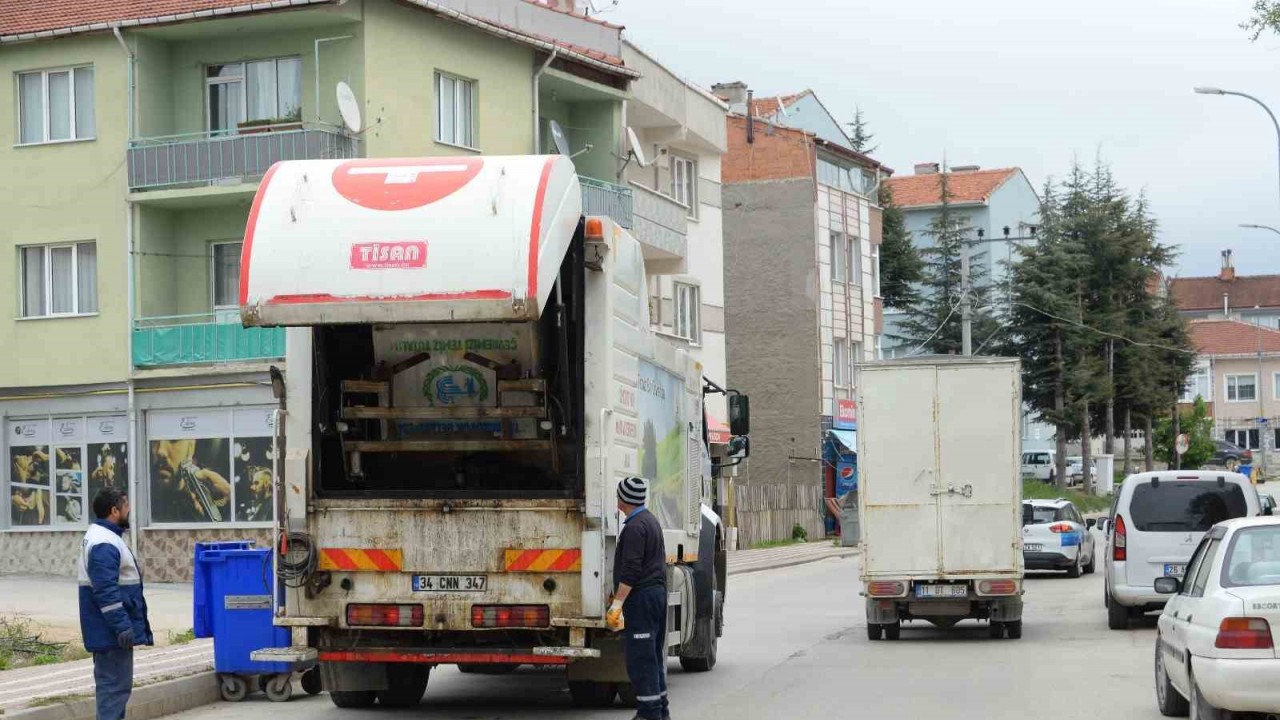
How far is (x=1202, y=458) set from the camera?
72.9m

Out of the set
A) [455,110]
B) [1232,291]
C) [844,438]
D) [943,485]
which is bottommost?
[943,485]

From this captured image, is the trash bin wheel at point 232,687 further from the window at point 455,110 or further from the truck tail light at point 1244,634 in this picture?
the window at point 455,110

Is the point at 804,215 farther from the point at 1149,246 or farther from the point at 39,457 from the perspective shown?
the point at 39,457

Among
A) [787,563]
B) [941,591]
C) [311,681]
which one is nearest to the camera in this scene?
[311,681]

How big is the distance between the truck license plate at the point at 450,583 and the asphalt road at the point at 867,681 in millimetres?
1358

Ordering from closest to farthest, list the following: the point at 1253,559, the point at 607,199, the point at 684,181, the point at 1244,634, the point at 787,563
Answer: the point at 1244,634 → the point at 1253,559 → the point at 607,199 → the point at 787,563 → the point at 684,181

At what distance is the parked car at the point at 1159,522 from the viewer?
20.1 metres

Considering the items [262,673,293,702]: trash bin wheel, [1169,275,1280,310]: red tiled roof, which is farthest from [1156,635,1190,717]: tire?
[1169,275,1280,310]: red tiled roof

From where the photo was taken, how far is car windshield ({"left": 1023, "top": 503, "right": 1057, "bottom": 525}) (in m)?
31.2

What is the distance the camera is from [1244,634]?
979 cm

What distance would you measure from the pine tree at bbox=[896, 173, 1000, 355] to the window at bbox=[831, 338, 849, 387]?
25.1 feet

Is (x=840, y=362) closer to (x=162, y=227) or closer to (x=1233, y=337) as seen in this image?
(x=162, y=227)

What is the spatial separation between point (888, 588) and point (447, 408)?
8.16 metres

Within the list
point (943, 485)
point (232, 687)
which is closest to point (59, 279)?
point (943, 485)
